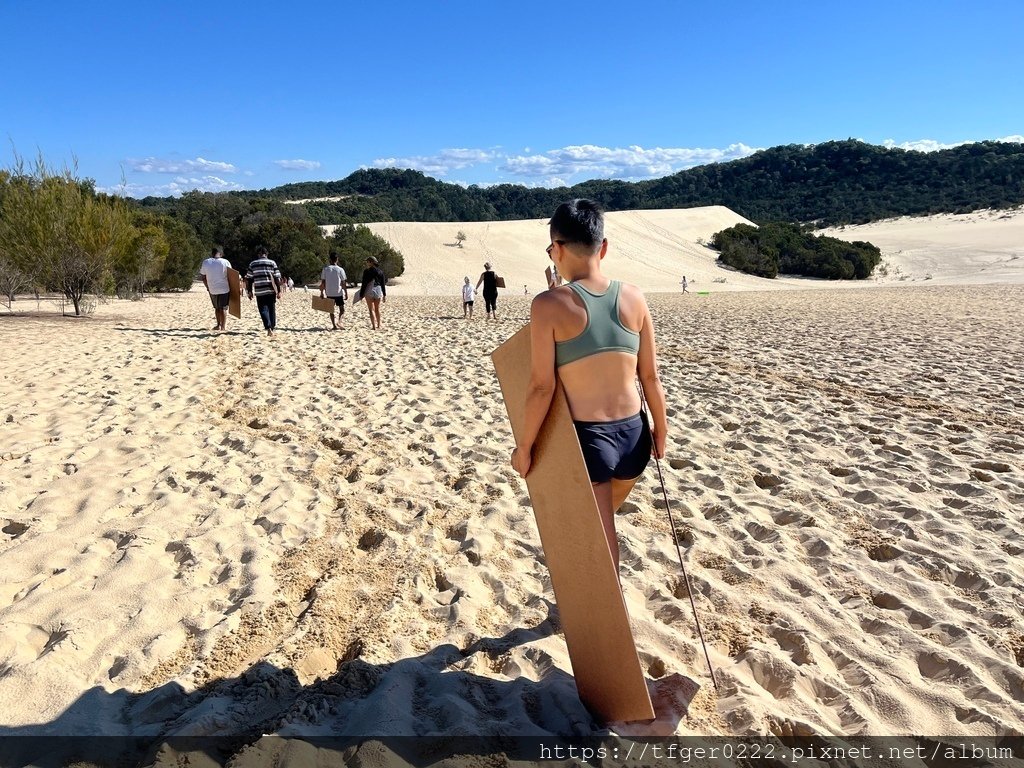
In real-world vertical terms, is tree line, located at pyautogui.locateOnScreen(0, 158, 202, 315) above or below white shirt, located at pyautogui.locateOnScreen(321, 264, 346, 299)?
above

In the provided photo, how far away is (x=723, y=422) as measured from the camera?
20.6 feet

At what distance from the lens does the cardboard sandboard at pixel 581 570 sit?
2.25 m

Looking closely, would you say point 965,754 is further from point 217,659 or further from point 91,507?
point 91,507

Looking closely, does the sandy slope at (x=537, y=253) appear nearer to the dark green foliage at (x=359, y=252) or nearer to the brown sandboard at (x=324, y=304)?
the dark green foliage at (x=359, y=252)

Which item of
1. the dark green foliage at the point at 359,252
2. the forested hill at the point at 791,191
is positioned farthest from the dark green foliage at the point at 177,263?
the forested hill at the point at 791,191

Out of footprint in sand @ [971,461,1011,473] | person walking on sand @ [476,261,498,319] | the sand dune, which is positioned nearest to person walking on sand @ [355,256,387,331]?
person walking on sand @ [476,261,498,319]

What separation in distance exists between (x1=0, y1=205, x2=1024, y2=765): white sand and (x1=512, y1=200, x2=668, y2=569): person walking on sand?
0.91 m

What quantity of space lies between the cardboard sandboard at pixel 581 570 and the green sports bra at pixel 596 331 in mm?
124

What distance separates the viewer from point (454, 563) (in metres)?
3.61

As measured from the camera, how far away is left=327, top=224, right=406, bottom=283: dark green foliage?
3406 centimetres

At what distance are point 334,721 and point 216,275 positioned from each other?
1158cm

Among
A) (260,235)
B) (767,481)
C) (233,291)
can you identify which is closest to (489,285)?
(233,291)

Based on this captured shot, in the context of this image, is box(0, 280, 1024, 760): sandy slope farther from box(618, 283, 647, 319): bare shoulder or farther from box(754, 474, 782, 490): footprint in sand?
box(618, 283, 647, 319): bare shoulder

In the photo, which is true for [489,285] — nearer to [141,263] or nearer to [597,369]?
[141,263]
